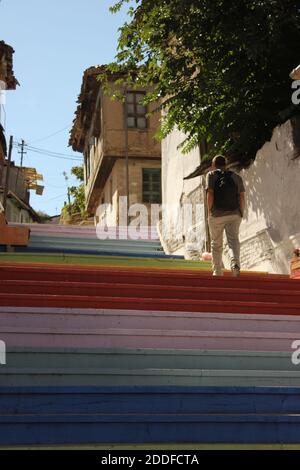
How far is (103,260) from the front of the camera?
41.3 feet

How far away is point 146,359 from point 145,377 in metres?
0.43

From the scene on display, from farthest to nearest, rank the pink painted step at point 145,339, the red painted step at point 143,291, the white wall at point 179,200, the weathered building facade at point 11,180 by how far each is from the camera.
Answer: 1. the weathered building facade at point 11,180
2. the white wall at point 179,200
3. the red painted step at point 143,291
4. the pink painted step at point 145,339

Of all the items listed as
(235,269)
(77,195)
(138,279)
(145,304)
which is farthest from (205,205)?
(77,195)

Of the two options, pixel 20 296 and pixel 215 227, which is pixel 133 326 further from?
pixel 215 227

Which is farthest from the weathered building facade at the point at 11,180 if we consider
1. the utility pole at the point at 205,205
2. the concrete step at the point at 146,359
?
the concrete step at the point at 146,359

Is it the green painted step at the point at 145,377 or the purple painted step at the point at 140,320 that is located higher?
the purple painted step at the point at 140,320

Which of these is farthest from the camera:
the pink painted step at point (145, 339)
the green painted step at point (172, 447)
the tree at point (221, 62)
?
the tree at point (221, 62)

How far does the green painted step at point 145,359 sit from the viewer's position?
17.9 feet

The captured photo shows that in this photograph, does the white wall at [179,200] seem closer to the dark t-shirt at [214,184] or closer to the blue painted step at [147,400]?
the dark t-shirt at [214,184]

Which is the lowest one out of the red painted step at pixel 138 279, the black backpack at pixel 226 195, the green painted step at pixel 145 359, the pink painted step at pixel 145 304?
the green painted step at pixel 145 359

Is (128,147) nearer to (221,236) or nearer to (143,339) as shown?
(221,236)

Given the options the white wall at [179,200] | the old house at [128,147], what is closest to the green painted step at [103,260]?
the white wall at [179,200]

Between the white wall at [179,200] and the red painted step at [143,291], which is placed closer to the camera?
the red painted step at [143,291]

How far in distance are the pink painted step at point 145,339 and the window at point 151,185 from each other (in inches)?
788
